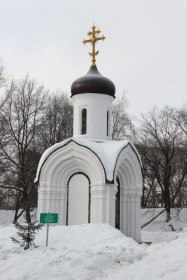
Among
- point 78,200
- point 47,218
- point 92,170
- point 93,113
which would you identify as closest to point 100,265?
point 47,218

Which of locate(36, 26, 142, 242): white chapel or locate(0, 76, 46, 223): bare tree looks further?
locate(0, 76, 46, 223): bare tree

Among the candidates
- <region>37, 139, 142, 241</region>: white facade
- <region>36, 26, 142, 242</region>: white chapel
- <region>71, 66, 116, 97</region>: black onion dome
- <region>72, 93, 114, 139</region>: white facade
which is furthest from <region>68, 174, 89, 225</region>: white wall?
<region>71, 66, 116, 97</region>: black onion dome

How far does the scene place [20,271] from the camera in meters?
6.54

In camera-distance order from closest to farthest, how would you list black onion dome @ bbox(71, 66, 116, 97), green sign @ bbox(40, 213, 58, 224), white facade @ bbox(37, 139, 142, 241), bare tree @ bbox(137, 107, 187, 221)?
green sign @ bbox(40, 213, 58, 224)
white facade @ bbox(37, 139, 142, 241)
black onion dome @ bbox(71, 66, 116, 97)
bare tree @ bbox(137, 107, 187, 221)

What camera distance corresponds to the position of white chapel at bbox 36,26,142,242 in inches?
540

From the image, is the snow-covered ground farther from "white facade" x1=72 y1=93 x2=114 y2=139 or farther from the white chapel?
"white facade" x1=72 y1=93 x2=114 y2=139

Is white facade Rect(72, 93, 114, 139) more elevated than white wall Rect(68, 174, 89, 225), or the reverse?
white facade Rect(72, 93, 114, 139)

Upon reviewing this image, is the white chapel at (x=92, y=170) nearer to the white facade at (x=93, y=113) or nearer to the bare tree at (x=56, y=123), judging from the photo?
the white facade at (x=93, y=113)

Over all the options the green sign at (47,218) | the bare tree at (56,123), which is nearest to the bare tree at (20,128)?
the bare tree at (56,123)

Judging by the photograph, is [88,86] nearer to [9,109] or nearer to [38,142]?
[9,109]

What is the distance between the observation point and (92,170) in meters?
14.1

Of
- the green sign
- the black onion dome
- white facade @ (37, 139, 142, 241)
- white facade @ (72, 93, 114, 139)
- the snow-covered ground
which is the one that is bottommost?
the snow-covered ground

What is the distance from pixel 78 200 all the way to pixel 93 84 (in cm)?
486

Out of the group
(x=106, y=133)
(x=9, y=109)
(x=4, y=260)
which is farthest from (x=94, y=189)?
(x=9, y=109)
